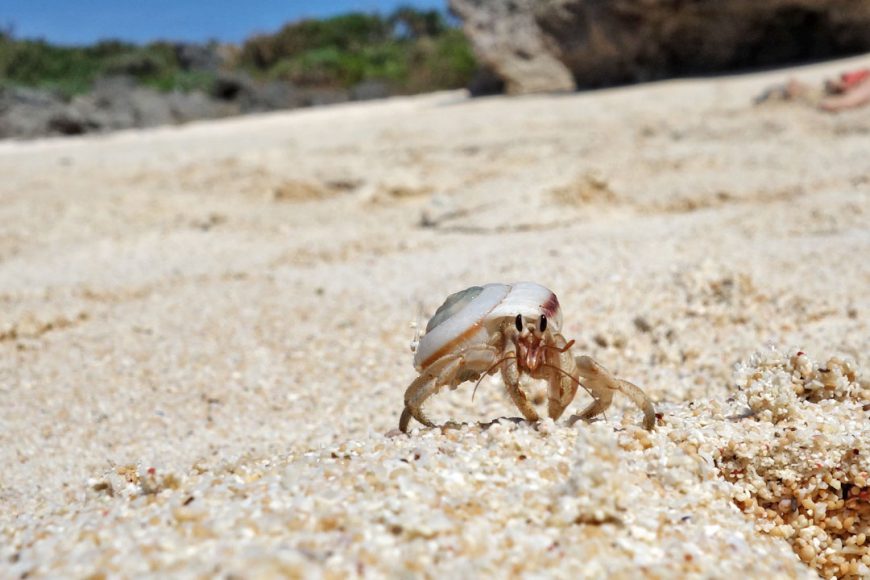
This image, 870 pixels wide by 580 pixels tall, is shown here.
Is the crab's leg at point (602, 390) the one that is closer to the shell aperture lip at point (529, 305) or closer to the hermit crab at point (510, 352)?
the hermit crab at point (510, 352)

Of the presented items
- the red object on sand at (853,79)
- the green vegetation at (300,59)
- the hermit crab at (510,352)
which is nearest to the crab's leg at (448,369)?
the hermit crab at (510,352)

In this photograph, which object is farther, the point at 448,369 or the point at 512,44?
the point at 512,44

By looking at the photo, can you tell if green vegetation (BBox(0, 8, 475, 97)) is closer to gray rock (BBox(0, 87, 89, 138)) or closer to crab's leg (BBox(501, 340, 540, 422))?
gray rock (BBox(0, 87, 89, 138))

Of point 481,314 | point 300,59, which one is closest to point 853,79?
point 481,314

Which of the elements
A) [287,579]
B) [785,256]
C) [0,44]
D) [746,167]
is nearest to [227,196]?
[746,167]

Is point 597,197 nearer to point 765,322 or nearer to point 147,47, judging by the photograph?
point 765,322

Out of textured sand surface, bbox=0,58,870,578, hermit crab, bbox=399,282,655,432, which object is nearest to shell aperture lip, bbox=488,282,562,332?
hermit crab, bbox=399,282,655,432

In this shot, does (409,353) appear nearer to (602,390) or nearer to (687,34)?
(602,390)
